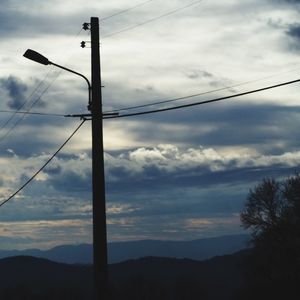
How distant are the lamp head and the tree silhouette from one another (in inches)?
1742

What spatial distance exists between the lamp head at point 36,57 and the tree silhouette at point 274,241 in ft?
145

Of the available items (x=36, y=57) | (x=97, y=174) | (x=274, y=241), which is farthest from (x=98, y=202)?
(x=274, y=241)

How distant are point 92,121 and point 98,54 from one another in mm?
2035

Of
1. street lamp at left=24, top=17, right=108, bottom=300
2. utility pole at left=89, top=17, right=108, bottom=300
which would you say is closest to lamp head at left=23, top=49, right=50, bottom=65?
street lamp at left=24, top=17, right=108, bottom=300

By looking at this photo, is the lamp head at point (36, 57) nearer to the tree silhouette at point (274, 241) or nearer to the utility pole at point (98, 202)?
the utility pole at point (98, 202)

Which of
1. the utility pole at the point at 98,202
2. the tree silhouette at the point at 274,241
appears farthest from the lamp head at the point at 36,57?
the tree silhouette at the point at 274,241

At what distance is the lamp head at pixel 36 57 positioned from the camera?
19.3m

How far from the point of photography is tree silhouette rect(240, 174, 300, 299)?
196ft

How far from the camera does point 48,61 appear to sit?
19328 millimetres

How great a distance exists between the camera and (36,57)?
63.5 feet

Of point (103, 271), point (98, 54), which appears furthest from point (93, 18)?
point (103, 271)

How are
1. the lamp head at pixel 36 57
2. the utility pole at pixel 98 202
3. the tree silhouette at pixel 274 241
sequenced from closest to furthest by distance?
the utility pole at pixel 98 202 → the lamp head at pixel 36 57 → the tree silhouette at pixel 274 241

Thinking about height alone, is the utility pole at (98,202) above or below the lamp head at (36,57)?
below

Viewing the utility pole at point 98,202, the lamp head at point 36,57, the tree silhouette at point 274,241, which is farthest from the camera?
the tree silhouette at point 274,241
